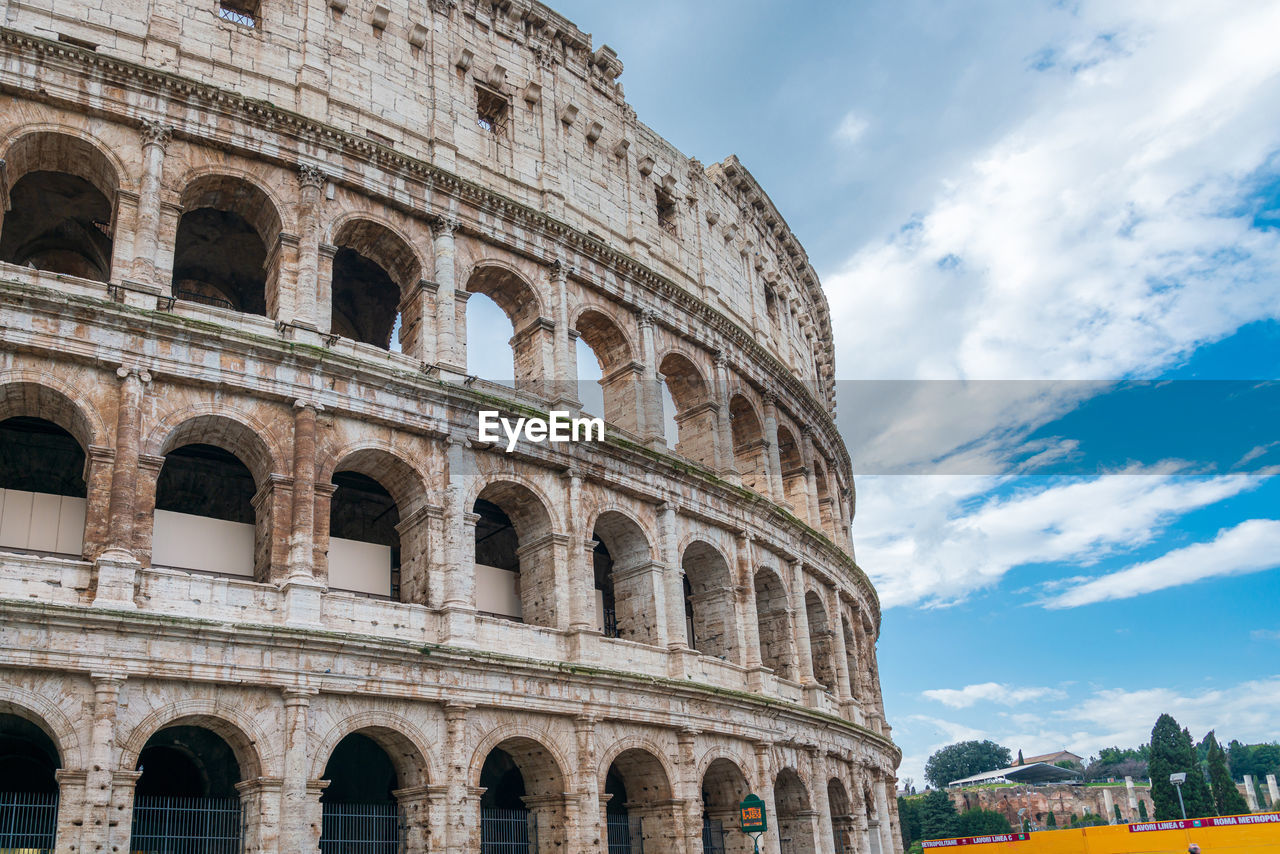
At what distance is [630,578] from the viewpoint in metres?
21.8

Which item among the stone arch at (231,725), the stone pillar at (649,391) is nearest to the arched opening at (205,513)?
the stone arch at (231,725)

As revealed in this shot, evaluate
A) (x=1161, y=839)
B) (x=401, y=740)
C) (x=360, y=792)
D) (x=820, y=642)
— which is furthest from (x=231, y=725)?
(x=1161, y=839)

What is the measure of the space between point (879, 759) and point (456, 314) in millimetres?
18042

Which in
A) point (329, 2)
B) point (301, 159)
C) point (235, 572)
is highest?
point (329, 2)

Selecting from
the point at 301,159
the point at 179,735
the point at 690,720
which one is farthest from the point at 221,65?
the point at 690,720

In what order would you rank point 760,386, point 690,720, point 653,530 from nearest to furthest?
point 690,720 < point 653,530 < point 760,386

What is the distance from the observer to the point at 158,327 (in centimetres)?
1602

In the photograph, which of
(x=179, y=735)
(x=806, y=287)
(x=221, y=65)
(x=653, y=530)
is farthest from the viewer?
(x=806, y=287)

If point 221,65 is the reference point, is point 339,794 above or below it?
below

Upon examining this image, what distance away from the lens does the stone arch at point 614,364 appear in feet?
76.2

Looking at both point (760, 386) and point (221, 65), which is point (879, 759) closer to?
point (760, 386)

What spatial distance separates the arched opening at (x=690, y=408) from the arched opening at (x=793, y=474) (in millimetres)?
4460

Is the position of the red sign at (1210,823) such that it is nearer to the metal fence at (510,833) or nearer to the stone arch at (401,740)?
the metal fence at (510,833)

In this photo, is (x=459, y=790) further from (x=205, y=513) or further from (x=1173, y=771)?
(x=1173, y=771)
